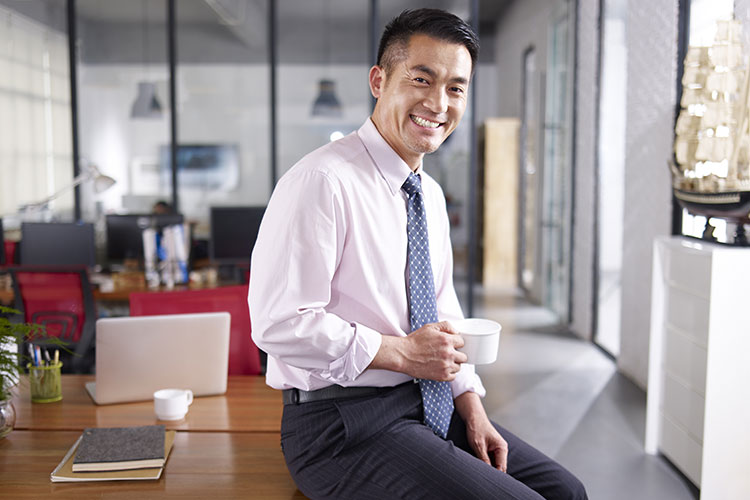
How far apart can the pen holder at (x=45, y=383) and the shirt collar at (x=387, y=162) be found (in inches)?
44.3

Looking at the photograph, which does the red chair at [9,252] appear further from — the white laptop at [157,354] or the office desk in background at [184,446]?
the white laptop at [157,354]

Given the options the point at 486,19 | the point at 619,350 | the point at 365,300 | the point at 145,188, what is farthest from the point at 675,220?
the point at 486,19

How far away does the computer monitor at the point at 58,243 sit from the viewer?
5.09 meters

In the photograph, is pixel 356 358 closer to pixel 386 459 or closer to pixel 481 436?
pixel 386 459

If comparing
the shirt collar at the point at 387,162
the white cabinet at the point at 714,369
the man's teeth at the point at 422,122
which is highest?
the man's teeth at the point at 422,122

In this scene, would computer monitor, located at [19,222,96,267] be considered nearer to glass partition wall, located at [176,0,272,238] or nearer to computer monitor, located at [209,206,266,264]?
computer monitor, located at [209,206,266,264]

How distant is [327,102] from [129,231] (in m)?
2.44

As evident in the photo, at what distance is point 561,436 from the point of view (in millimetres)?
3717

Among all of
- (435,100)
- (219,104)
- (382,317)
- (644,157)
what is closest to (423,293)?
(382,317)

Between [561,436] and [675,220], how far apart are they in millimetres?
1581

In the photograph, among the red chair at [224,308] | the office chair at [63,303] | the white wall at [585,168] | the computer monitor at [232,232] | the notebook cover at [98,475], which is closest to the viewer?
the notebook cover at [98,475]

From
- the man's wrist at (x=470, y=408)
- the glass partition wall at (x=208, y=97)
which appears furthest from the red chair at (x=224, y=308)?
the glass partition wall at (x=208, y=97)

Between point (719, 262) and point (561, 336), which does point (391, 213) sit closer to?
point (719, 262)

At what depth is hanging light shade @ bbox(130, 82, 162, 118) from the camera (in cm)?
668
